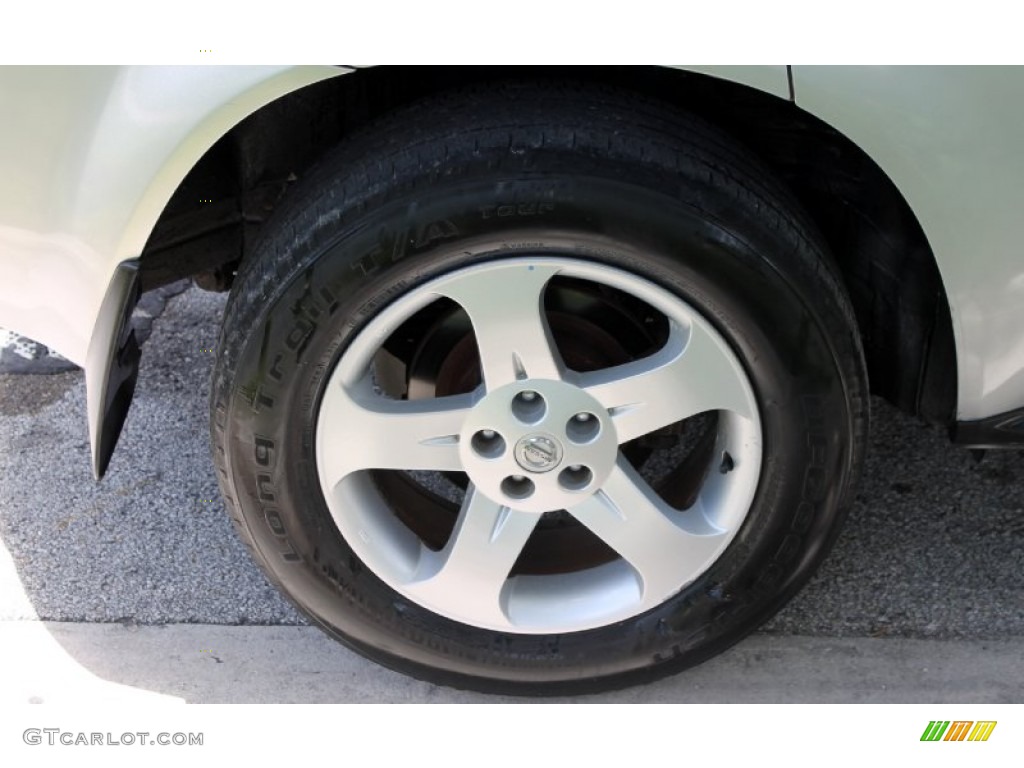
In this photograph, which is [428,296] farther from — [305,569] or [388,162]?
[305,569]

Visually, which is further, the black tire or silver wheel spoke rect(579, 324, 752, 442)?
silver wheel spoke rect(579, 324, 752, 442)

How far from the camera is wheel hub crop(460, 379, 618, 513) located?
1.83 metres

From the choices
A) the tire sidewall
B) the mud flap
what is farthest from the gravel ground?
the mud flap

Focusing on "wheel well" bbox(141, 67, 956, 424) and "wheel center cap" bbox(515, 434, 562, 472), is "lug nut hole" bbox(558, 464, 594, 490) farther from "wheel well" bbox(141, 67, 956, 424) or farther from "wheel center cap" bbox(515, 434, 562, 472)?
"wheel well" bbox(141, 67, 956, 424)

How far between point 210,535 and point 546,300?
3.36ft

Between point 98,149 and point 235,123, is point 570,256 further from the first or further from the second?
point 98,149

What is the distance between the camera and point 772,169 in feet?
6.37

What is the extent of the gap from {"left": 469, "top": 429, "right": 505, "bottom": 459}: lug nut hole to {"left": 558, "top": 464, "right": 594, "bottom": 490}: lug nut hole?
12 centimetres

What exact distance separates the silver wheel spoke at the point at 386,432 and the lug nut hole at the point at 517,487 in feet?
0.30

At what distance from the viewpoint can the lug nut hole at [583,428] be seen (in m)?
1.86

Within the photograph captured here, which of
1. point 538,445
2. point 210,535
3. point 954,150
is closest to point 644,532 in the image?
point 538,445

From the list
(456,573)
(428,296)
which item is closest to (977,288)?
(428,296)

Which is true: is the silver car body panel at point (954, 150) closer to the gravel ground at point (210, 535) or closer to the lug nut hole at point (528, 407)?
the lug nut hole at point (528, 407)
